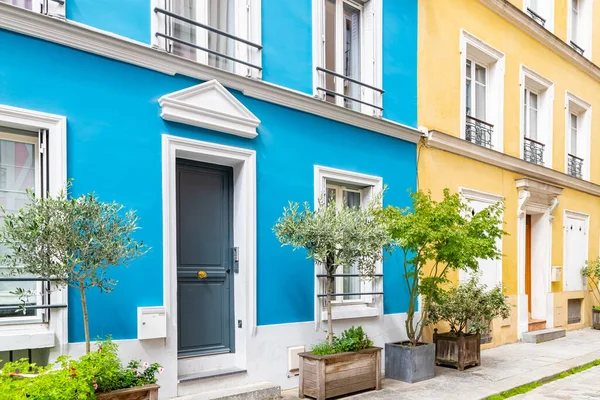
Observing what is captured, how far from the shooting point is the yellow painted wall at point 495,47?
9344 mm

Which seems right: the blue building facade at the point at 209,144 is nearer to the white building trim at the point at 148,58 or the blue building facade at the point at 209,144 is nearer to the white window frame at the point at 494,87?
the white building trim at the point at 148,58

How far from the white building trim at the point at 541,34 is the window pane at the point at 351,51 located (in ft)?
11.9

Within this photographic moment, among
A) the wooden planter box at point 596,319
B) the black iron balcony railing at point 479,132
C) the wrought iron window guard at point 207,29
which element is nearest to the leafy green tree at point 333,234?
the wrought iron window guard at point 207,29

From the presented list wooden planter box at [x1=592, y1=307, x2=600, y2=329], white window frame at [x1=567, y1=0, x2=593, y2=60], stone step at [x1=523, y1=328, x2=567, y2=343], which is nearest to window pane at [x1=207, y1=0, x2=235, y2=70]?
stone step at [x1=523, y1=328, x2=567, y2=343]

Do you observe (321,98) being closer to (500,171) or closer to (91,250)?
(91,250)

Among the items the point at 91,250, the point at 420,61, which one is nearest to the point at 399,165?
the point at 420,61

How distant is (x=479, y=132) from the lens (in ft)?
35.0

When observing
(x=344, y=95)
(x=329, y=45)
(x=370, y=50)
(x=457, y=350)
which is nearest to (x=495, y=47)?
(x=370, y=50)

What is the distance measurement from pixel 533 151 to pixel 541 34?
2.69 m

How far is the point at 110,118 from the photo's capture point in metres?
5.38

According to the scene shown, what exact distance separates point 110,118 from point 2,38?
1149 mm

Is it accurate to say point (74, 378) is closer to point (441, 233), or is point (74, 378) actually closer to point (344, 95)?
point (441, 233)

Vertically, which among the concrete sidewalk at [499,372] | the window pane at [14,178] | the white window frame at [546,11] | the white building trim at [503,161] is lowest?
the concrete sidewalk at [499,372]

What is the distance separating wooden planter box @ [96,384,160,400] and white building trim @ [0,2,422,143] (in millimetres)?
3183
